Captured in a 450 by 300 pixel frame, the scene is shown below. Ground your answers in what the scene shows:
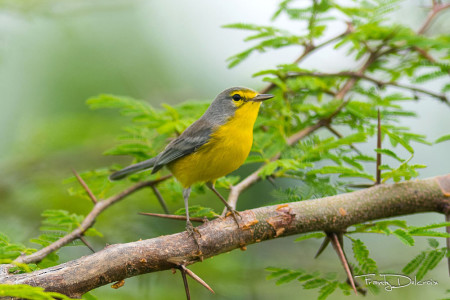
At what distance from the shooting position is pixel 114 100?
432 cm

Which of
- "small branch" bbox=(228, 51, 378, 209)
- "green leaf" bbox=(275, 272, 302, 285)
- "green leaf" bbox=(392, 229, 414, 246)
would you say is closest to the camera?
"green leaf" bbox=(392, 229, 414, 246)

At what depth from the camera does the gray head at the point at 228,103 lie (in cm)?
441

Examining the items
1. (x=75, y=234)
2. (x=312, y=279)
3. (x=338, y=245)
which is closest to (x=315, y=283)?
(x=312, y=279)

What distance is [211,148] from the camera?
13.9 feet

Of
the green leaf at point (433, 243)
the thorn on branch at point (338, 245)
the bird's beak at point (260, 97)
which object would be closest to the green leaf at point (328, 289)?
the thorn on branch at point (338, 245)

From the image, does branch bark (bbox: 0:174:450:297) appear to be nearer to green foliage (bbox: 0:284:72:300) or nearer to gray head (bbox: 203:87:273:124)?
green foliage (bbox: 0:284:72:300)

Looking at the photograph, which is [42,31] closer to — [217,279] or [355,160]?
[217,279]

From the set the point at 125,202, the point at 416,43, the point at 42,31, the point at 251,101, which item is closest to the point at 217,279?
the point at 125,202

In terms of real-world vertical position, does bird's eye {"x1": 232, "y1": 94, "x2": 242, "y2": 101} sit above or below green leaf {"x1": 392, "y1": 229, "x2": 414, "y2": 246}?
above

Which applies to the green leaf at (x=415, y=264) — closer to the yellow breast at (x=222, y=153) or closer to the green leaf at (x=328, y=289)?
the green leaf at (x=328, y=289)

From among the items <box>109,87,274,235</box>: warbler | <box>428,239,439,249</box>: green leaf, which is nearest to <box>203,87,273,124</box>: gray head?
<box>109,87,274,235</box>: warbler

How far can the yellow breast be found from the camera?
13.3 ft

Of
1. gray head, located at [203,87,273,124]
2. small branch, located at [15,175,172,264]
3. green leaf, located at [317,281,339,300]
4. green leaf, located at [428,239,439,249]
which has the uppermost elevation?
gray head, located at [203,87,273,124]

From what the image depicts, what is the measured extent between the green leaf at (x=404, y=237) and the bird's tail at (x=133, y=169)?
7.31 feet
